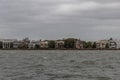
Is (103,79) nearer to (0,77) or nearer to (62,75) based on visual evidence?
(62,75)

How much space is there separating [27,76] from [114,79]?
25.9 feet

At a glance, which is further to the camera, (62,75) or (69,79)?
(62,75)

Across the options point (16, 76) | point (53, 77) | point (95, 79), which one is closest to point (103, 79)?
point (95, 79)

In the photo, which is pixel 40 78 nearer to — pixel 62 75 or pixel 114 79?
pixel 62 75

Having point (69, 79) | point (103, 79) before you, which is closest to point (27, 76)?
point (69, 79)

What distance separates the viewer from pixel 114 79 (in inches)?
1565

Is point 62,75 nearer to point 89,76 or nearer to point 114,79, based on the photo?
point 89,76

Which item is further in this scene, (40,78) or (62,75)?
(62,75)

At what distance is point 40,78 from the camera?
4003cm

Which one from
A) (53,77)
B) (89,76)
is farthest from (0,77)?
(89,76)

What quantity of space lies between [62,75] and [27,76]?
11.3 feet

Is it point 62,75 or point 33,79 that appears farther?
point 62,75

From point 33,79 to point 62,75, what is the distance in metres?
4.48

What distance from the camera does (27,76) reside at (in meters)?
41.8
